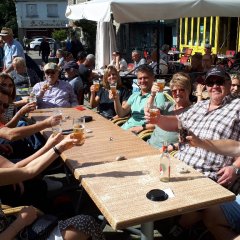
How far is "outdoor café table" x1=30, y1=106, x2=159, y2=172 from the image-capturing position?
257 cm

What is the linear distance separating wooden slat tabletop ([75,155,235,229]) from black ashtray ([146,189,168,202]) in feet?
0.07

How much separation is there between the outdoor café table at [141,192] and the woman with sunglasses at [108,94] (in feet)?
7.72

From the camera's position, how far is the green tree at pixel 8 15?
42844 millimetres

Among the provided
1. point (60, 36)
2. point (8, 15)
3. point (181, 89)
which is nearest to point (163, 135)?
point (181, 89)

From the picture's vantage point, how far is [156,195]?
1896 millimetres

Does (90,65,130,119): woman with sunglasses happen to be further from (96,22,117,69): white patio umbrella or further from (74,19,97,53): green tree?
(74,19,97,53): green tree

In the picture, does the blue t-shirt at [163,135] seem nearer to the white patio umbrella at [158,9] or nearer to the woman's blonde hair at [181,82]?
the woman's blonde hair at [181,82]

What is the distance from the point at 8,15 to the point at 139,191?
46257 millimetres

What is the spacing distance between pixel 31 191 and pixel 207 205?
151 cm

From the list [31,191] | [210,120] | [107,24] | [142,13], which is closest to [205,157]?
[210,120]

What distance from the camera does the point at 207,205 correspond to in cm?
187

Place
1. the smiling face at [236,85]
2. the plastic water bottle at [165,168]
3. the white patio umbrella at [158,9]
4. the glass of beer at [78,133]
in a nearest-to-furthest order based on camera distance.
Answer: the plastic water bottle at [165,168], the glass of beer at [78,133], the smiling face at [236,85], the white patio umbrella at [158,9]

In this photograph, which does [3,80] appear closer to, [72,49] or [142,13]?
[142,13]

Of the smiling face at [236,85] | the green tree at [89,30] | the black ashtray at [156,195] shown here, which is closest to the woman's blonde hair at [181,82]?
the smiling face at [236,85]
